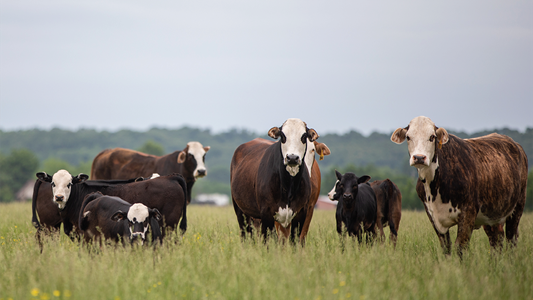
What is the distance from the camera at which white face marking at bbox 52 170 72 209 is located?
8297 millimetres

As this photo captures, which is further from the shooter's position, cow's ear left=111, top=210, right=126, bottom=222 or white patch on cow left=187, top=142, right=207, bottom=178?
white patch on cow left=187, top=142, right=207, bottom=178

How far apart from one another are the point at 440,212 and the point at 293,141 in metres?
2.23

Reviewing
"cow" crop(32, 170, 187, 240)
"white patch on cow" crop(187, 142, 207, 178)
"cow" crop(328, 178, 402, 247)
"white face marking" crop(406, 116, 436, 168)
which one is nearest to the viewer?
"white face marking" crop(406, 116, 436, 168)

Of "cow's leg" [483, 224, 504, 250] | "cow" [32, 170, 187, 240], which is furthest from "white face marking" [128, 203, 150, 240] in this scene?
"cow's leg" [483, 224, 504, 250]

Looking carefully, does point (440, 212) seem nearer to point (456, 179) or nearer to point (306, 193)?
point (456, 179)

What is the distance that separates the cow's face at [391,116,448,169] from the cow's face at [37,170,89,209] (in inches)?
224

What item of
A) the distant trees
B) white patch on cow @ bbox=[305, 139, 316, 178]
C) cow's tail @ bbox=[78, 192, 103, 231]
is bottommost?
the distant trees

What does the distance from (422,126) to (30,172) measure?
282 ft

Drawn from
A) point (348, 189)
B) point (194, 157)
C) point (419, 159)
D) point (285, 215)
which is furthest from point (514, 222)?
point (194, 157)

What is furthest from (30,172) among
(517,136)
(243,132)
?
(243,132)

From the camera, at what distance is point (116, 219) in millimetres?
6844

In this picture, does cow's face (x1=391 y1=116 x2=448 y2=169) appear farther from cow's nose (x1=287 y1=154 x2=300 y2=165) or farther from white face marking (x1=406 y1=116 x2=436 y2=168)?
cow's nose (x1=287 y1=154 x2=300 y2=165)

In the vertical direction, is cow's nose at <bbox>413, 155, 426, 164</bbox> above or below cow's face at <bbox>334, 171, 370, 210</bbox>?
above

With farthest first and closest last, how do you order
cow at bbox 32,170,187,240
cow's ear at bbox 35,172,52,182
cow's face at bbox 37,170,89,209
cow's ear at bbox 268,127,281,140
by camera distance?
1. cow's ear at bbox 35,172,52,182
2. cow at bbox 32,170,187,240
3. cow's face at bbox 37,170,89,209
4. cow's ear at bbox 268,127,281,140
